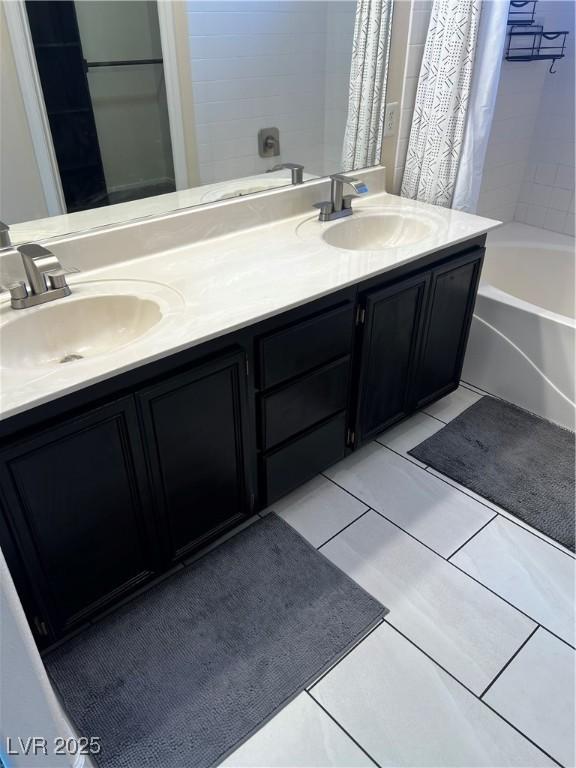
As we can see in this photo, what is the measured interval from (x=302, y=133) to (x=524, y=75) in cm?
141

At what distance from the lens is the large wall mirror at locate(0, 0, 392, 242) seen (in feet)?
4.51

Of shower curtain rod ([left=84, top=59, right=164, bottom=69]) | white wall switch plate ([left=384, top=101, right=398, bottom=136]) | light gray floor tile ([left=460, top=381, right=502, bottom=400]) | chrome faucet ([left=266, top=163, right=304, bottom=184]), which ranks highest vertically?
shower curtain rod ([left=84, top=59, right=164, bottom=69])

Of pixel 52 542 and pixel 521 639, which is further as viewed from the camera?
pixel 521 639

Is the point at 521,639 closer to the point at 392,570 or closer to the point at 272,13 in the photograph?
the point at 392,570

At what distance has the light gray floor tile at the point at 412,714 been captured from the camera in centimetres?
126

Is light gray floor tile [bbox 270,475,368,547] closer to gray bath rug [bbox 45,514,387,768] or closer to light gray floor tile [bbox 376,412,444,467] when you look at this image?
gray bath rug [bbox 45,514,387,768]

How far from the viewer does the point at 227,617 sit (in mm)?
1553

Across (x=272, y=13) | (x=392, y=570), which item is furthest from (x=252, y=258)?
(x=392, y=570)

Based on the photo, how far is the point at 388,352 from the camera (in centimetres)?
187

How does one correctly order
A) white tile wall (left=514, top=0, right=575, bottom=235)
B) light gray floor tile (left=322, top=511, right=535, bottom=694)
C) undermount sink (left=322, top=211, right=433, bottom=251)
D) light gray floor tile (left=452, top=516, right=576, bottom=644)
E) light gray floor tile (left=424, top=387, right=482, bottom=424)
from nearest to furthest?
light gray floor tile (left=322, top=511, right=535, bottom=694), light gray floor tile (left=452, top=516, right=576, bottom=644), undermount sink (left=322, top=211, right=433, bottom=251), light gray floor tile (left=424, top=387, right=482, bottom=424), white tile wall (left=514, top=0, right=575, bottom=235)

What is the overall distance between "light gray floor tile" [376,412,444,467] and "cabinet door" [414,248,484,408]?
0.43 ft

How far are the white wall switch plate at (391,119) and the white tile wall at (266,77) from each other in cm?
21

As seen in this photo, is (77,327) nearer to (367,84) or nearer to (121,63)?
(121,63)

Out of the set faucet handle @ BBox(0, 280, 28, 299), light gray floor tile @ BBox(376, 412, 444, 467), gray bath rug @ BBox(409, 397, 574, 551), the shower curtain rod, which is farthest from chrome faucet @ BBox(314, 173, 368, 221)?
faucet handle @ BBox(0, 280, 28, 299)
